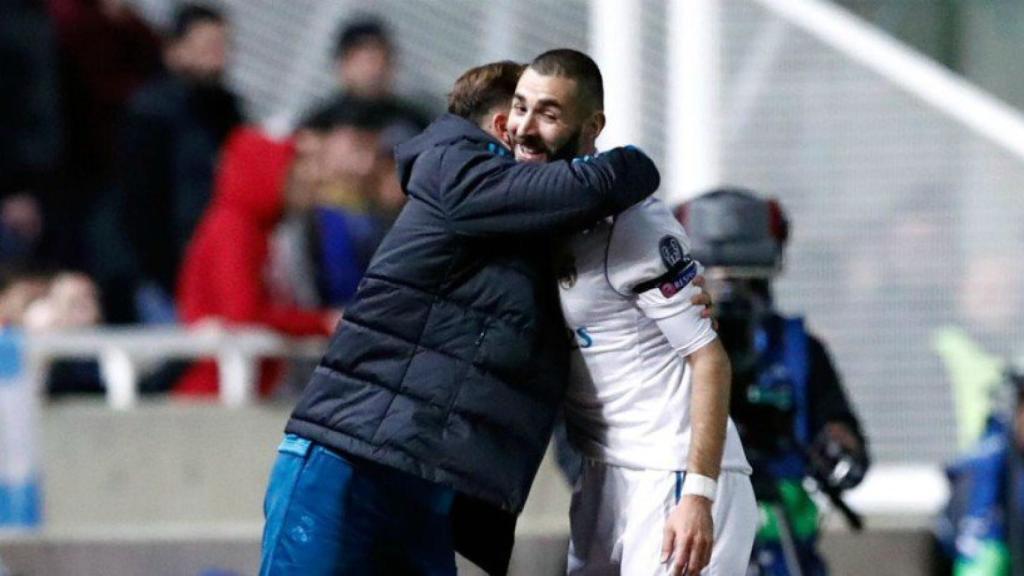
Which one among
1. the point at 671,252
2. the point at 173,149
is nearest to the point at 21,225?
the point at 173,149

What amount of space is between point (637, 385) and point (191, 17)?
5524 mm

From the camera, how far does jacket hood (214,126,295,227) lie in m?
10.2

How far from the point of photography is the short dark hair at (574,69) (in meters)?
5.55

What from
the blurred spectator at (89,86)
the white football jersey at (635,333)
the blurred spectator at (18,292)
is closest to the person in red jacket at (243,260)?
the blurred spectator at (18,292)

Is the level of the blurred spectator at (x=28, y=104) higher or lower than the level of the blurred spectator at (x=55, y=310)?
higher

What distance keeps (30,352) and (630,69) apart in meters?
2.43

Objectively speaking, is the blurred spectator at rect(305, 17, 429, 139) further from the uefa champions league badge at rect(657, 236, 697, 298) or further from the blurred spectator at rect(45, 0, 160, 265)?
→ the uefa champions league badge at rect(657, 236, 697, 298)

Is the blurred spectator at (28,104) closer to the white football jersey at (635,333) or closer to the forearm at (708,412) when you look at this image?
the white football jersey at (635,333)

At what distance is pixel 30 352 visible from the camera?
9.52m

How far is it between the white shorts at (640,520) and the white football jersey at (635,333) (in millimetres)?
39

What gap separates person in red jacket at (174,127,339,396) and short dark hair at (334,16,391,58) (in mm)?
582

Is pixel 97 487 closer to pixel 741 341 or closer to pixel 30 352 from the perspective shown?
pixel 30 352

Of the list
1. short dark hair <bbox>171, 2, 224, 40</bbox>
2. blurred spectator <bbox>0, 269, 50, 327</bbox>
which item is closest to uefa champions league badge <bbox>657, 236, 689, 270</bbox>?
blurred spectator <bbox>0, 269, 50, 327</bbox>

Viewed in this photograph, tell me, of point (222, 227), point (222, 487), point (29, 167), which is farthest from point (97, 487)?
point (29, 167)
